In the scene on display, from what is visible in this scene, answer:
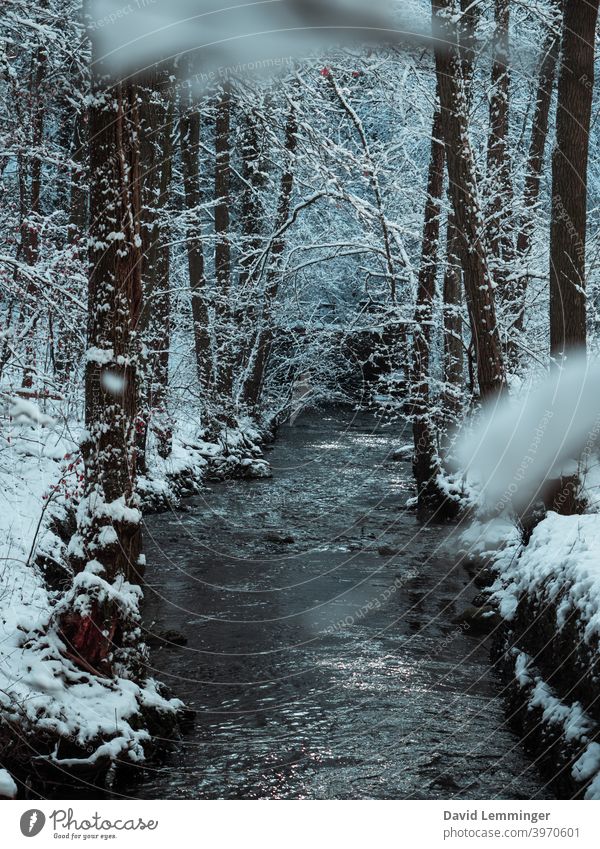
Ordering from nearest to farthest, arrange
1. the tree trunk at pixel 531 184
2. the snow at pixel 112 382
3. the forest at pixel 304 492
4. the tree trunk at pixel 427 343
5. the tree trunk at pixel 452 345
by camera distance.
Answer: the forest at pixel 304 492, the snow at pixel 112 382, the tree trunk at pixel 531 184, the tree trunk at pixel 452 345, the tree trunk at pixel 427 343

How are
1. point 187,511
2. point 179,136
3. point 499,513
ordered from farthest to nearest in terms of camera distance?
point 179,136 < point 187,511 < point 499,513

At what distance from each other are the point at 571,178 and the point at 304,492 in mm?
8992

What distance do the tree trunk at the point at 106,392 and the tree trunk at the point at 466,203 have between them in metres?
4.78

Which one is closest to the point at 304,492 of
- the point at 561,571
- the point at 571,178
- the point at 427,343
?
the point at 427,343

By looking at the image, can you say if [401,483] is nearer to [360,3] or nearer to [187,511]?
[187,511]

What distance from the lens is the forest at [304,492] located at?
611cm

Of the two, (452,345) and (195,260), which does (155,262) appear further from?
(452,345)

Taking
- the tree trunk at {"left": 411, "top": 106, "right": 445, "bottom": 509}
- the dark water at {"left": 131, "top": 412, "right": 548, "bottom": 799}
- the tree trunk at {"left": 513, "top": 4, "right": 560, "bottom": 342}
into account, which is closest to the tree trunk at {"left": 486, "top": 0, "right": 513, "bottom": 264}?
the tree trunk at {"left": 513, "top": 4, "right": 560, "bottom": 342}

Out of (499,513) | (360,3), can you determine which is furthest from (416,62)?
(499,513)

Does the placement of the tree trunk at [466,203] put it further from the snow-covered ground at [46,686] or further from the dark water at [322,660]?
the snow-covered ground at [46,686]

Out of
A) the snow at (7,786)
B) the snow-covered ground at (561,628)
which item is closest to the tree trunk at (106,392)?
the snow at (7,786)

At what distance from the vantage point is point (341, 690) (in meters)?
7.49

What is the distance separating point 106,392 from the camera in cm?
626

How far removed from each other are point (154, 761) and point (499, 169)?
977cm
